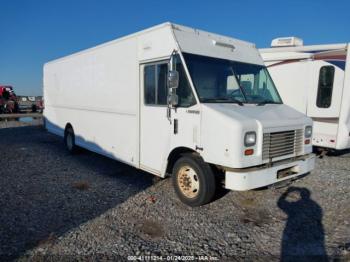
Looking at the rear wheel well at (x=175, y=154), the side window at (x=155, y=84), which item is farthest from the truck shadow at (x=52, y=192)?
the side window at (x=155, y=84)

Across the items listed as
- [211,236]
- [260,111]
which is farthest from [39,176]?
[260,111]

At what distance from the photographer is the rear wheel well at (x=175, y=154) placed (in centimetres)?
478

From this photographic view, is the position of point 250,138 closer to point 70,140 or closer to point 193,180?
point 193,180

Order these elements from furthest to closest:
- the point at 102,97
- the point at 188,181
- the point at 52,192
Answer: the point at 102,97 < the point at 52,192 < the point at 188,181

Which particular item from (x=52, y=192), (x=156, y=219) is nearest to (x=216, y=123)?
(x=156, y=219)

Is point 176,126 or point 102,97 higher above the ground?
point 102,97

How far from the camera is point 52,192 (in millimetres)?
5266

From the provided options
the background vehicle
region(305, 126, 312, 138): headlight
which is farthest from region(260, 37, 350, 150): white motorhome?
the background vehicle

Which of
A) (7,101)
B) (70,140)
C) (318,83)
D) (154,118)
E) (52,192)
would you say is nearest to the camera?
(154,118)

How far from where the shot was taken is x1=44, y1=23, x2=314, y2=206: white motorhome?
13.3ft

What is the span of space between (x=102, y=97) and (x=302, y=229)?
513 centimetres

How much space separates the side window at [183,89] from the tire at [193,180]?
90 centimetres

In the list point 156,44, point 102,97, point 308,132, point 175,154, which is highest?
point 156,44

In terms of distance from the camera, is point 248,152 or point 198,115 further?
point 198,115
